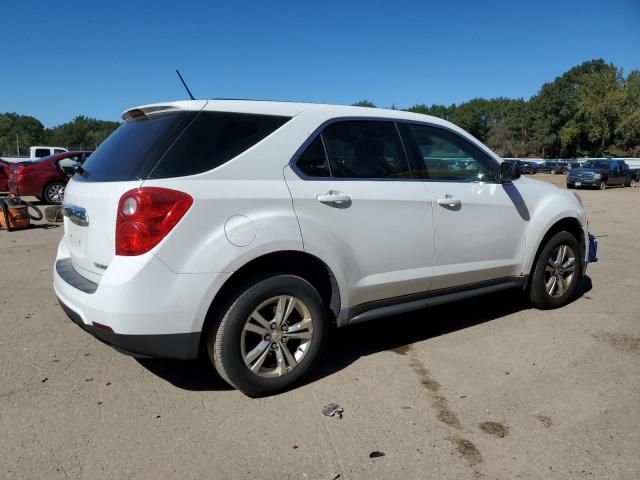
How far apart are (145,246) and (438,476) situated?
188 centimetres

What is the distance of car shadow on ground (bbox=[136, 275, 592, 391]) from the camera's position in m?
3.56

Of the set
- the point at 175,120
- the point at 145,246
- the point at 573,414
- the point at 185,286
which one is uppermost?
the point at 175,120

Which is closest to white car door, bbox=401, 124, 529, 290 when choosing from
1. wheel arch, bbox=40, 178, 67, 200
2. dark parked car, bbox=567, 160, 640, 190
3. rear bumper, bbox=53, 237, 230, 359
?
rear bumper, bbox=53, 237, 230, 359

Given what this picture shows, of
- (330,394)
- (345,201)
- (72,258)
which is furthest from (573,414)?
(72,258)

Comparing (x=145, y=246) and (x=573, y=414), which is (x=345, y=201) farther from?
(x=573, y=414)

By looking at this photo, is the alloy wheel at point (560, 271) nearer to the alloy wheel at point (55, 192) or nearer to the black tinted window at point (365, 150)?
the black tinted window at point (365, 150)

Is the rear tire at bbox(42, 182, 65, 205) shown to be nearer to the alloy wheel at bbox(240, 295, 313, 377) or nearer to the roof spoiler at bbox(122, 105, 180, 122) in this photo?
the roof spoiler at bbox(122, 105, 180, 122)

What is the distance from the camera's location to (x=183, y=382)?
345 cm

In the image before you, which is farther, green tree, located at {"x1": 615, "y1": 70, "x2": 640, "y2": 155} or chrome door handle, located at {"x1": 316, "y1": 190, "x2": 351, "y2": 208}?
green tree, located at {"x1": 615, "y1": 70, "x2": 640, "y2": 155}

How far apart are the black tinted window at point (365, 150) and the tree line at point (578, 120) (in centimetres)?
5687

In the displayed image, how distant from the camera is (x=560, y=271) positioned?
506 centimetres

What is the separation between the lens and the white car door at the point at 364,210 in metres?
3.30

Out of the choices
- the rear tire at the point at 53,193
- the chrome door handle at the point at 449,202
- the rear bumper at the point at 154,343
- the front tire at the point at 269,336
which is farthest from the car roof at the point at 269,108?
the rear tire at the point at 53,193

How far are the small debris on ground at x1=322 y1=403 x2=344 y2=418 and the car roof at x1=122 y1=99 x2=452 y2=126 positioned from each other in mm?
1857
